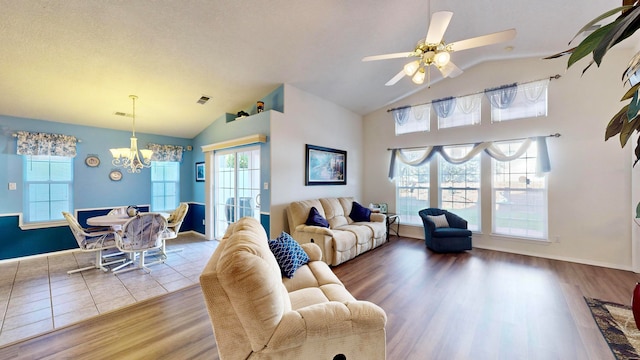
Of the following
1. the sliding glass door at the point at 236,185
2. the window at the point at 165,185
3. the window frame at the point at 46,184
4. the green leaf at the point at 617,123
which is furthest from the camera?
the window at the point at 165,185

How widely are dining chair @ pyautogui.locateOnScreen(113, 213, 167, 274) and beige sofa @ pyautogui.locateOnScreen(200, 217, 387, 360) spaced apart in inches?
110

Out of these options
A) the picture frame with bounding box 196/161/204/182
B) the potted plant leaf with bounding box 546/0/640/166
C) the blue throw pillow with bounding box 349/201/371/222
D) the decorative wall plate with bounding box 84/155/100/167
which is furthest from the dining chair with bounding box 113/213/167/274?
the potted plant leaf with bounding box 546/0/640/166

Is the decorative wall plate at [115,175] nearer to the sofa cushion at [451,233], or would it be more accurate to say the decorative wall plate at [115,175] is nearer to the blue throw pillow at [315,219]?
the blue throw pillow at [315,219]

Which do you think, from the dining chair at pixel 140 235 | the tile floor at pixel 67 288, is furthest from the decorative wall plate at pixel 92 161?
the dining chair at pixel 140 235

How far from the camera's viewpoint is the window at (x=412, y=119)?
5438 millimetres

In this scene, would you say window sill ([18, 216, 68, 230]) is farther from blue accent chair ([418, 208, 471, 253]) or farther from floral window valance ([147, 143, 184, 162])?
blue accent chair ([418, 208, 471, 253])

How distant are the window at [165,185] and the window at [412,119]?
5569 mm

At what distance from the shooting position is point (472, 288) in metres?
3.02

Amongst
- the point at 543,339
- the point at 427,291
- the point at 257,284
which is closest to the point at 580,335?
the point at 543,339

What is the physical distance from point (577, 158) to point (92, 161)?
29.0 ft

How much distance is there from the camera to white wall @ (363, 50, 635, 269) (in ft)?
12.2

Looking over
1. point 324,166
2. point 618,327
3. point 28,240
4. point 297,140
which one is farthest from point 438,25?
point 28,240

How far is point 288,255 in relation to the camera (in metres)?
2.30

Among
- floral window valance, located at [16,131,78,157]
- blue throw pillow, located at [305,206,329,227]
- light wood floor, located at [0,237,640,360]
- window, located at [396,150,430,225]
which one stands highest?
floral window valance, located at [16,131,78,157]
